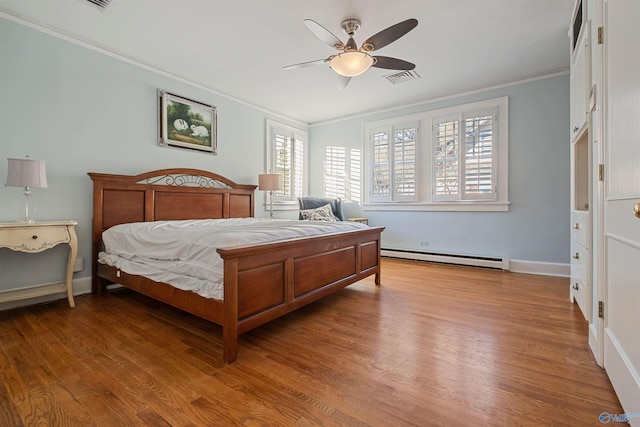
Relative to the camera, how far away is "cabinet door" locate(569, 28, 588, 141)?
210cm

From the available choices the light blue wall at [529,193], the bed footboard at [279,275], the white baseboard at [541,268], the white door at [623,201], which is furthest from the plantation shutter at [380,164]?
the white door at [623,201]

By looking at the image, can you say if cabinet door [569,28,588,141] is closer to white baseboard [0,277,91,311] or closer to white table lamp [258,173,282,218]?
white table lamp [258,173,282,218]

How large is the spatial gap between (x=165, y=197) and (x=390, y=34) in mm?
3055

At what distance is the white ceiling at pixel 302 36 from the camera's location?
253cm

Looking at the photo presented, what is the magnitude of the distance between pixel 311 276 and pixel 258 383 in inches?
38.3

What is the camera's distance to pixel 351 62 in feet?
8.12

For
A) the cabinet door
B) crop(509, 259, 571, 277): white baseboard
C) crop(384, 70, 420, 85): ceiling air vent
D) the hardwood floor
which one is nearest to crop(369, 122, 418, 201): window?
crop(384, 70, 420, 85): ceiling air vent

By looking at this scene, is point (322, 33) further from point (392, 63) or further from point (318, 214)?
point (318, 214)

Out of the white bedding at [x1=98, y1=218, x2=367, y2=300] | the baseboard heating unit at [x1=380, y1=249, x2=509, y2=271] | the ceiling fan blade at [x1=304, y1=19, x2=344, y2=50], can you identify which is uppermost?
the ceiling fan blade at [x1=304, y1=19, x2=344, y2=50]

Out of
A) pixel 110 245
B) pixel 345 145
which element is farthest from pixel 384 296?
pixel 345 145

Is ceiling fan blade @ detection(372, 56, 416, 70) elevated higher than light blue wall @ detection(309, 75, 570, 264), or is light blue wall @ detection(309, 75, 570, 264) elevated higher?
ceiling fan blade @ detection(372, 56, 416, 70)

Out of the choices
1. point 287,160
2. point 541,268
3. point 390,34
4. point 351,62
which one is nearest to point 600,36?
point 390,34

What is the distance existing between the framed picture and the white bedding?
147cm

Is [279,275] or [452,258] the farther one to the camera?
[452,258]
